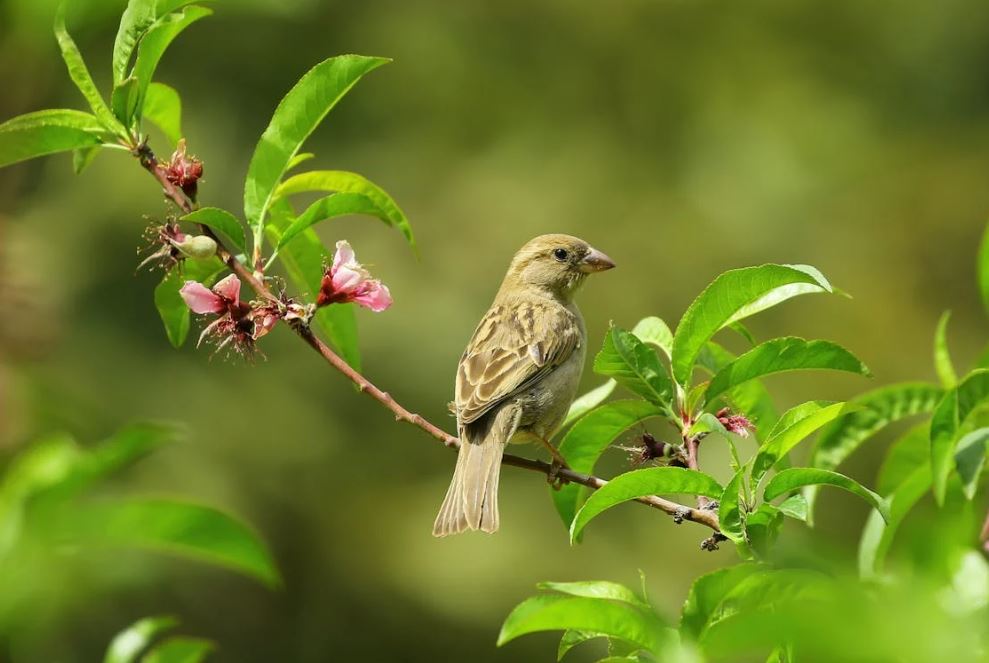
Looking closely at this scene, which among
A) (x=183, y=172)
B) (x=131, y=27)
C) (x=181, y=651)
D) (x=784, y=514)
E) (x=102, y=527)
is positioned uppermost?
(x=131, y=27)

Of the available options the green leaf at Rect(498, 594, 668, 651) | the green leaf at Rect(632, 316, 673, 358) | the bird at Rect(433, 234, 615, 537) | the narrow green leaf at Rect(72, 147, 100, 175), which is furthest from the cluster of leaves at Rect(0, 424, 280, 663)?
the bird at Rect(433, 234, 615, 537)

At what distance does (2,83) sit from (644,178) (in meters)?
13.8

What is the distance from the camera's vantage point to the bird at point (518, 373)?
454 centimetres

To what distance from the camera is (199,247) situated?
3209 millimetres

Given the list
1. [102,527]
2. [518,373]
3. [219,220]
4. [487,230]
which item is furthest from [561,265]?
[487,230]

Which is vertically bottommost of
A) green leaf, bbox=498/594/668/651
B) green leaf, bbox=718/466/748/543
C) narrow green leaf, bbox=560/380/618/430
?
green leaf, bbox=498/594/668/651

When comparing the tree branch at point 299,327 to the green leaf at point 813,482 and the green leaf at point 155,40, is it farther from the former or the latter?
the green leaf at point 813,482

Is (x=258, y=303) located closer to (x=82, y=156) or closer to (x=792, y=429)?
(x=82, y=156)

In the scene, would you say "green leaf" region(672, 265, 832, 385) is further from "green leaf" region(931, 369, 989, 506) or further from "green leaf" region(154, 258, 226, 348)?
"green leaf" region(154, 258, 226, 348)

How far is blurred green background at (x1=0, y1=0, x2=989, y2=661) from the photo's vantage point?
12789 millimetres

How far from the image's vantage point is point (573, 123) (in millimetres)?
16359

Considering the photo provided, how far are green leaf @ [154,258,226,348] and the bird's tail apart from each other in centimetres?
123

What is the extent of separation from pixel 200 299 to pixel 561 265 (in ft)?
9.99


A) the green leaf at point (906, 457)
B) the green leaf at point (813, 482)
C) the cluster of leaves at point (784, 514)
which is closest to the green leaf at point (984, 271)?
the cluster of leaves at point (784, 514)
